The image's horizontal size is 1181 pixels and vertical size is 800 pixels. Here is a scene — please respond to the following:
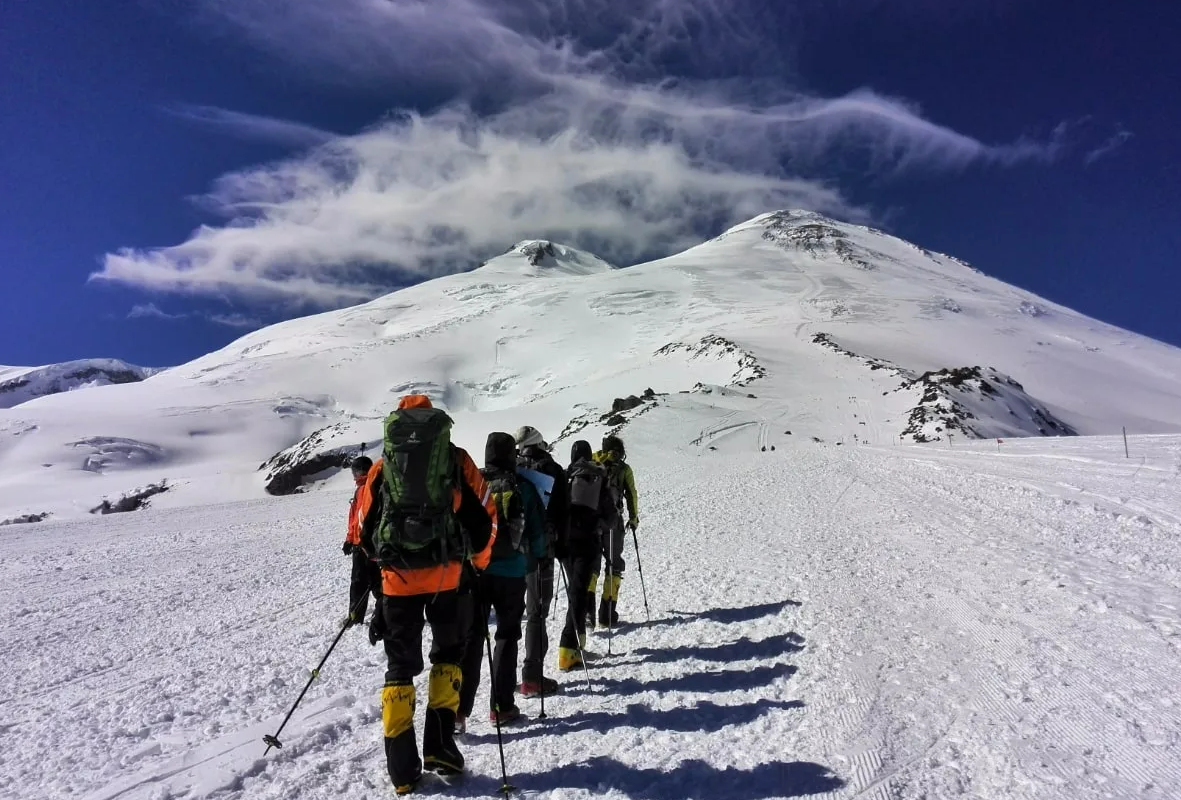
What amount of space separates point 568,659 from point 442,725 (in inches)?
90.7

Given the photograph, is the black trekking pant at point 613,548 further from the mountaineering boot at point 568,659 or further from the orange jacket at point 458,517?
the orange jacket at point 458,517

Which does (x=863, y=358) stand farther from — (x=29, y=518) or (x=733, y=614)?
(x=29, y=518)

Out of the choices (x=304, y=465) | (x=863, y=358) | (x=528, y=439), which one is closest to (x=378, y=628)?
(x=528, y=439)

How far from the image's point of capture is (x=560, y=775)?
421 centimetres

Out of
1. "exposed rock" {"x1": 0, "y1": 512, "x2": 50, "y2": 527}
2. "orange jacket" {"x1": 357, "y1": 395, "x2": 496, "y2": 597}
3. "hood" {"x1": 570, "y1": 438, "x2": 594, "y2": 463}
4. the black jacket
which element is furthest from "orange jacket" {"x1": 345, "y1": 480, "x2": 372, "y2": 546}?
"exposed rock" {"x1": 0, "y1": 512, "x2": 50, "y2": 527}

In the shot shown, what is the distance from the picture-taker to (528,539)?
534 centimetres

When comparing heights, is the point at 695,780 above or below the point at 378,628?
below

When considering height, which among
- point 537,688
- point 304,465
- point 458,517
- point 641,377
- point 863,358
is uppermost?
point 641,377

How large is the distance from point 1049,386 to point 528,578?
82.6m

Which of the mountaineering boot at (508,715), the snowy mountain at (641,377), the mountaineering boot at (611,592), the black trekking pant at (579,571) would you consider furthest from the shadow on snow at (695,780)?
the snowy mountain at (641,377)

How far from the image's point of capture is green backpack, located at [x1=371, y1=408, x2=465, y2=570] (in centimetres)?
399

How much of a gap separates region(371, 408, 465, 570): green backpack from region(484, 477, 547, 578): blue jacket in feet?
3.24

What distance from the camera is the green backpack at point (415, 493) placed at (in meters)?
3.99

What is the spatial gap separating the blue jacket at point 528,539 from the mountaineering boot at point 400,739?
119 centimetres
